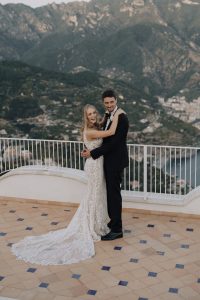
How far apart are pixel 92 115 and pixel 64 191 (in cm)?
202

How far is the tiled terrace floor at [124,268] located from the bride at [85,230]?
0.12 metres

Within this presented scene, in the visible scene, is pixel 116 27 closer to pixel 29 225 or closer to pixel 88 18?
pixel 88 18

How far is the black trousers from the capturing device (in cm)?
455

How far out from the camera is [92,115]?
172 inches

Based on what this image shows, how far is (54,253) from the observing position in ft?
14.3

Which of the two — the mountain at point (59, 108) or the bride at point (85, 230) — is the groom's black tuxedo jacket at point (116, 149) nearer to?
the bride at point (85, 230)

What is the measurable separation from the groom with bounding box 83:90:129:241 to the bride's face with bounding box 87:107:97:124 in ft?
0.50

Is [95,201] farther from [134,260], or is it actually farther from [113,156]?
[134,260]

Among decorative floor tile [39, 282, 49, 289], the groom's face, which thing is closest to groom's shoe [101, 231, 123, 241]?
decorative floor tile [39, 282, 49, 289]

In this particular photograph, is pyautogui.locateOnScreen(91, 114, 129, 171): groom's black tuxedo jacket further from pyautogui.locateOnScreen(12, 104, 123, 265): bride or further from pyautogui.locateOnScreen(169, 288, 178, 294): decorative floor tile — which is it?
pyautogui.locateOnScreen(169, 288, 178, 294): decorative floor tile

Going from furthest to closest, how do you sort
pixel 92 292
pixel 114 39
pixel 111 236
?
pixel 114 39
pixel 111 236
pixel 92 292

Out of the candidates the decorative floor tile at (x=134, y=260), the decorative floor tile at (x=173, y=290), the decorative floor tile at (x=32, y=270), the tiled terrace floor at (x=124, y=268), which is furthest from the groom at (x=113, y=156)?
the decorative floor tile at (x=173, y=290)

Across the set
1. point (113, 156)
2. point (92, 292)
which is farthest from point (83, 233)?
point (92, 292)

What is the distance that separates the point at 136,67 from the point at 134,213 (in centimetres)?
11116
